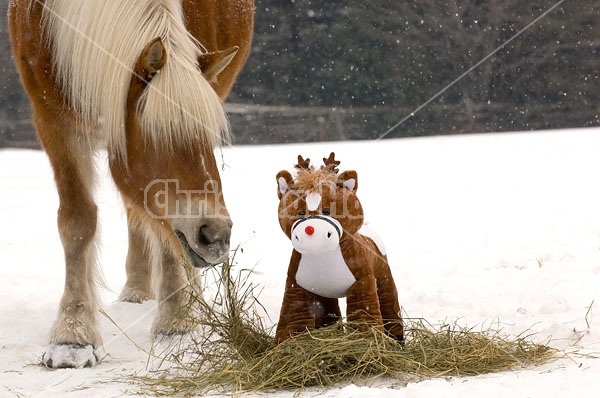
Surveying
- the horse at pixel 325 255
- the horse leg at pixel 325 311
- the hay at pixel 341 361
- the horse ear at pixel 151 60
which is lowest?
the hay at pixel 341 361

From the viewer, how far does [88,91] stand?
3432mm

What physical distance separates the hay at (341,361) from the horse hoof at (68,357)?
1.87ft

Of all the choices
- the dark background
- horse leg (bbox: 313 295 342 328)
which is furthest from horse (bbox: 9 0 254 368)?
the dark background

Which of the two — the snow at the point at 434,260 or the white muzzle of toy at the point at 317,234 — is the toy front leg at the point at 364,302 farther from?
the snow at the point at 434,260

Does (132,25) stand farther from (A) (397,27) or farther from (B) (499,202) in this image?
(A) (397,27)

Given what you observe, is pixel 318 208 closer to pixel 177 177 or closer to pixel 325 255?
pixel 325 255

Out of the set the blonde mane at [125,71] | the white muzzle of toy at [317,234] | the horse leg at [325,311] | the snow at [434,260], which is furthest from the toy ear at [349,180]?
the snow at [434,260]

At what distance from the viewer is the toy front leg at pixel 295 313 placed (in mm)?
2955

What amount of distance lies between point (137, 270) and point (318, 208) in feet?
7.25

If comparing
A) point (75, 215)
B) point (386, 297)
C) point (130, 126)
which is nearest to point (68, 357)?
point (75, 215)

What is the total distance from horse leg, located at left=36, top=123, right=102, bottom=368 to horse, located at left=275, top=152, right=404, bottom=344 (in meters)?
1.21

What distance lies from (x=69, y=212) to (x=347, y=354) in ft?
5.93

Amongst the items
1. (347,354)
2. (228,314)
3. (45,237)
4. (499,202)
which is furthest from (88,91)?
(499,202)

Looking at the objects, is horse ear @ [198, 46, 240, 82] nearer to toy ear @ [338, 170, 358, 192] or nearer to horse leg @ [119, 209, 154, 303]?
toy ear @ [338, 170, 358, 192]
